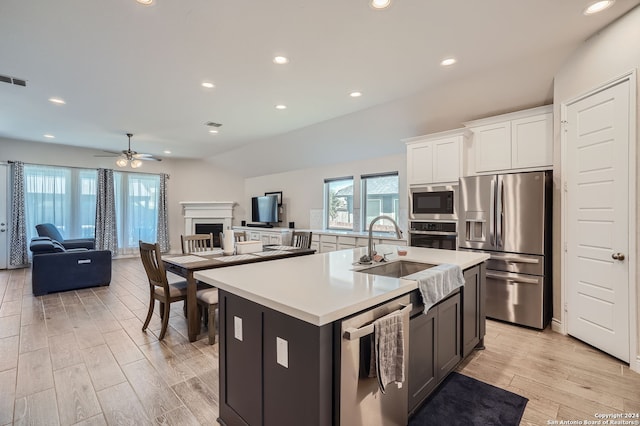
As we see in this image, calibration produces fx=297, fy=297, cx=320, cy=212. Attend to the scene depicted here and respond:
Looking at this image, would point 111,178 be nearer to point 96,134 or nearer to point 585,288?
point 96,134

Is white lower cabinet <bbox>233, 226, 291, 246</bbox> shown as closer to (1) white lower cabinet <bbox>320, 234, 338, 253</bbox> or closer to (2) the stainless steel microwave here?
(1) white lower cabinet <bbox>320, 234, 338, 253</bbox>

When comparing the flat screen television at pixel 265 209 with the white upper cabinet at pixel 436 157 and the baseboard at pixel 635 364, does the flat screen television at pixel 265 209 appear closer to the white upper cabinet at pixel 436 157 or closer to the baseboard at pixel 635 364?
the white upper cabinet at pixel 436 157

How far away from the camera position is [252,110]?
4.51 meters

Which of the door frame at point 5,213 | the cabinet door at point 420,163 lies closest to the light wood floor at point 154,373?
the cabinet door at point 420,163

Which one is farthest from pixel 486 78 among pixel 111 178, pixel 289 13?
pixel 111 178

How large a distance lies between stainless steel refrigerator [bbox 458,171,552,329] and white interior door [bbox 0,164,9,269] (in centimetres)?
905

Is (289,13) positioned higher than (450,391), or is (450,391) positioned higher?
(289,13)

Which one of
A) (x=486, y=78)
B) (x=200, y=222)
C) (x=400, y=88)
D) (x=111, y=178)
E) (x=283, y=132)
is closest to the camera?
(x=486, y=78)

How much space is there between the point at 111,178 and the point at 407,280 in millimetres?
8608

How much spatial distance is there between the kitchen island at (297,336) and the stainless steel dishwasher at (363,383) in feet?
0.11

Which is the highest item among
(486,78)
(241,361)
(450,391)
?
(486,78)

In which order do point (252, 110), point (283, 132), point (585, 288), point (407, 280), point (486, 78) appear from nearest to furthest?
point (407, 280), point (585, 288), point (486, 78), point (252, 110), point (283, 132)

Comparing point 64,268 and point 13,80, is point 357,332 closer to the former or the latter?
point 13,80

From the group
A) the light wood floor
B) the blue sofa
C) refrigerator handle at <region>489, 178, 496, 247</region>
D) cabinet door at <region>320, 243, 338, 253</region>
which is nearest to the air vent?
the blue sofa
